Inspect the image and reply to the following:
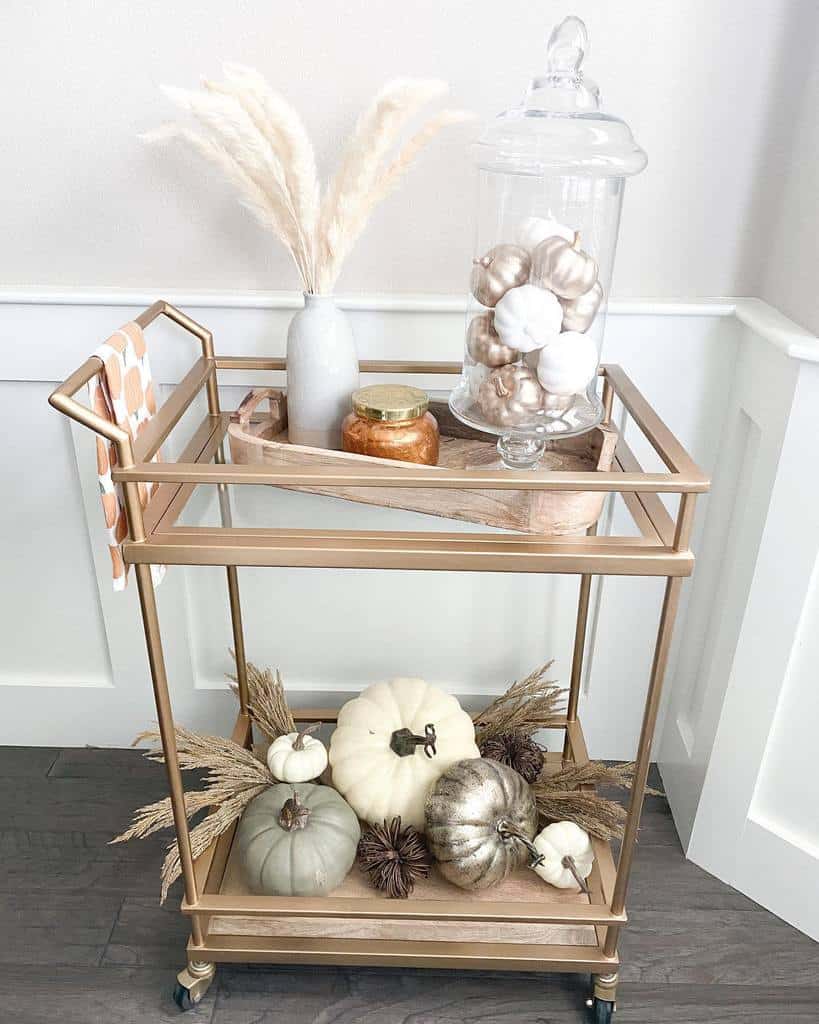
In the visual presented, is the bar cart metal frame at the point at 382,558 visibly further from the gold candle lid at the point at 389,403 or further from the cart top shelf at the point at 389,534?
the gold candle lid at the point at 389,403

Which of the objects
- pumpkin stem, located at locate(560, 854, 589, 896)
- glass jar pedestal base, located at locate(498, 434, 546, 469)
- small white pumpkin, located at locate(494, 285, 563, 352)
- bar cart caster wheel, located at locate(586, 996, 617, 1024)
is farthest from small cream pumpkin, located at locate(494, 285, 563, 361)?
bar cart caster wheel, located at locate(586, 996, 617, 1024)

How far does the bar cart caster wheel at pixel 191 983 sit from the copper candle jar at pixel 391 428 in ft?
2.39

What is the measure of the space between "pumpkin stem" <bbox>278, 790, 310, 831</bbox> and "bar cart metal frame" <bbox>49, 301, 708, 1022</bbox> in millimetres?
88

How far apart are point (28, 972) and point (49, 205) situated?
3.51 ft

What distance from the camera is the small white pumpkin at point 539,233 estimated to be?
87 cm

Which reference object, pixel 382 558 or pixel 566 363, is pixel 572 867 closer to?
pixel 382 558

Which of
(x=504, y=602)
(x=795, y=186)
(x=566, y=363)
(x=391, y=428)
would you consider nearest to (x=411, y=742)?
(x=504, y=602)

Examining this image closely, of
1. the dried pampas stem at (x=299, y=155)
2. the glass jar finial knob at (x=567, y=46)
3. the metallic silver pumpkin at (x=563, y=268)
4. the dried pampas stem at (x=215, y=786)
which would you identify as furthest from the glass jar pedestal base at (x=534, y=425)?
the dried pampas stem at (x=215, y=786)

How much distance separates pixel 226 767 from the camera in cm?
117

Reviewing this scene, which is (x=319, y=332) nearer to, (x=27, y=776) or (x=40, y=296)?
(x=40, y=296)

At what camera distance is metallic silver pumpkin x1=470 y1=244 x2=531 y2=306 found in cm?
87

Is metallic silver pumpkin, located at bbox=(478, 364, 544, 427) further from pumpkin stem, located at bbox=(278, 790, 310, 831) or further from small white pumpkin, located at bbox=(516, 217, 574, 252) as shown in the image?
pumpkin stem, located at bbox=(278, 790, 310, 831)

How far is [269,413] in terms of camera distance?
3.59ft

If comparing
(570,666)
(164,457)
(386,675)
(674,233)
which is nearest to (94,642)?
(164,457)
